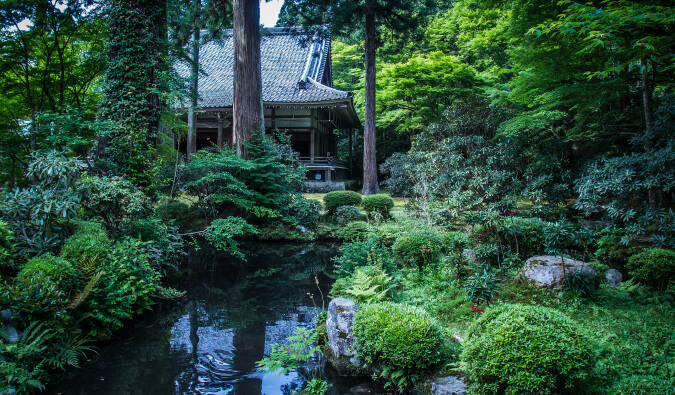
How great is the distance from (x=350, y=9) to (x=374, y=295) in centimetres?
1249

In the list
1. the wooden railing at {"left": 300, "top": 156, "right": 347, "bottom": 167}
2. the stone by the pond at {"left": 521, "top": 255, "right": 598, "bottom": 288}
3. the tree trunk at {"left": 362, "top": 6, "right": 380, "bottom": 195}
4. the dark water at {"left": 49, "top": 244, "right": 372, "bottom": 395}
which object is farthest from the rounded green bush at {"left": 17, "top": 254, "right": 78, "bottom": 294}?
the wooden railing at {"left": 300, "top": 156, "right": 347, "bottom": 167}

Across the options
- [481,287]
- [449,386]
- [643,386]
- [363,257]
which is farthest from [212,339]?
[643,386]

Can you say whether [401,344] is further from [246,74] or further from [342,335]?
[246,74]

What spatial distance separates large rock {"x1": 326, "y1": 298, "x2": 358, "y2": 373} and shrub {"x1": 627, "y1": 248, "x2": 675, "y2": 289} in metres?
3.42

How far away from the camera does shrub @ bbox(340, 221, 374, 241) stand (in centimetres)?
955

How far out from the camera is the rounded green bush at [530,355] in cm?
242

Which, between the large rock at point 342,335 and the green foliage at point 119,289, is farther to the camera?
the green foliage at point 119,289

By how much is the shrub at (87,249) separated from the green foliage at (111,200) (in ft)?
1.61

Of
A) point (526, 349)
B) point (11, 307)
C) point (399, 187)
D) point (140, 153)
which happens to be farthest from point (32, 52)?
point (399, 187)

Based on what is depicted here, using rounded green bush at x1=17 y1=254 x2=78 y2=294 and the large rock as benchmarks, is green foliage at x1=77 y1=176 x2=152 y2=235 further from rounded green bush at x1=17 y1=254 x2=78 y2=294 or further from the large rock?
the large rock

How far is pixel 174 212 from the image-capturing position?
390 inches

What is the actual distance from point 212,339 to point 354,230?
5775 mm

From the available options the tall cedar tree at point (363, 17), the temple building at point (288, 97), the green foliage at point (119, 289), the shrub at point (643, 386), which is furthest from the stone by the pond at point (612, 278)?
the temple building at point (288, 97)

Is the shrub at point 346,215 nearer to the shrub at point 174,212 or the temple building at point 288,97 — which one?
the shrub at point 174,212
